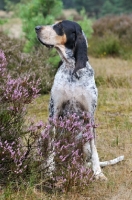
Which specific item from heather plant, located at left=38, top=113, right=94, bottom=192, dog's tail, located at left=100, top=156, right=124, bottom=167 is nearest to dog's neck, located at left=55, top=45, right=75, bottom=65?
heather plant, located at left=38, top=113, right=94, bottom=192

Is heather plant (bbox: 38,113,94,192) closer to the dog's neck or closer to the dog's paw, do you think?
the dog's paw

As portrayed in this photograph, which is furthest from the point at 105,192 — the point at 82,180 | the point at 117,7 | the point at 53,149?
the point at 117,7

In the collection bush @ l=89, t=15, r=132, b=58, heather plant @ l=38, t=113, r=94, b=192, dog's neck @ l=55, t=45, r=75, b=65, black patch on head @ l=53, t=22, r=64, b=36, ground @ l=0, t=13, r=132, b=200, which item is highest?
black patch on head @ l=53, t=22, r=64, b=36

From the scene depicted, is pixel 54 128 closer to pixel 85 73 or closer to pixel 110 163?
pixel 85 73

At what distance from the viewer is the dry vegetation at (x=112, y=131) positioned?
4.16m

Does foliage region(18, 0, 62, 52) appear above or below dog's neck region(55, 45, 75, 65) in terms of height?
below

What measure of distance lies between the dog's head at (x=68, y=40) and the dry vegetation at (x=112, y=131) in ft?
3.80

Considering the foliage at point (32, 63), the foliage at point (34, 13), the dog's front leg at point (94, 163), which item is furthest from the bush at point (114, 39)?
the dog's front leg at point (94, 163)

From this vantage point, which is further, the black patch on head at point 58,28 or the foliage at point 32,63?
the foliage at point 32,63

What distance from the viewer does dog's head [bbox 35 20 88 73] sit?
4414 mm

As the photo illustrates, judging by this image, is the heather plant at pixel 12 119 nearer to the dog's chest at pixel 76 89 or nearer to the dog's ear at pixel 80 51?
the dog's chest at pixel 76 89

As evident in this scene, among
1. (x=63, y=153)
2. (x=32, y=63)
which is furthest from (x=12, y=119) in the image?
(x=32, y=63)

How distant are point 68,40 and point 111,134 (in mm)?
1971

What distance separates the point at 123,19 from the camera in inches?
733
